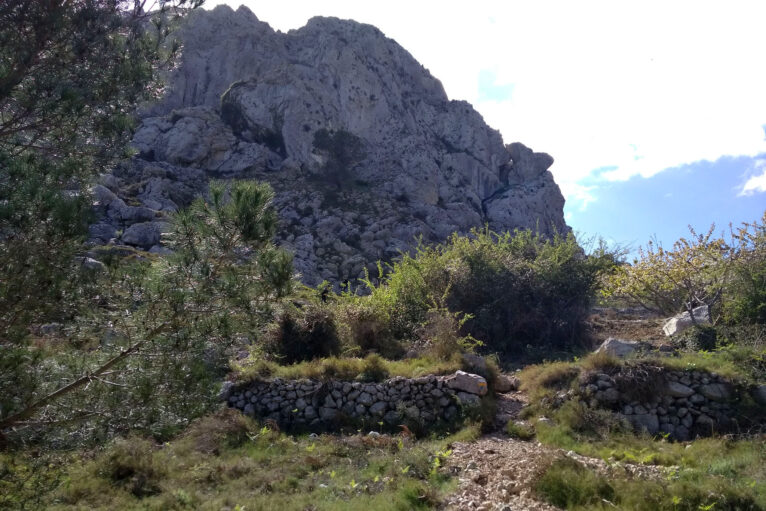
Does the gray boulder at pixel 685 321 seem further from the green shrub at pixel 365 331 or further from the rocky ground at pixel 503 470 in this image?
the green shrub at pixel 365 331

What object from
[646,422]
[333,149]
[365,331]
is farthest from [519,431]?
[333,149]

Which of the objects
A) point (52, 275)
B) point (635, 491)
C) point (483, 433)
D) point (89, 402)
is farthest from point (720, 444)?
point (52, 275)

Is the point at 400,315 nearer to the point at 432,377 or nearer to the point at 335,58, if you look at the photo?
the point at 432,377

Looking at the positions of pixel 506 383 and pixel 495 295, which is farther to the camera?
pixel 495 295

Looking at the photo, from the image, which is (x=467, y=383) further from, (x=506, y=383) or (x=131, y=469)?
(x=131, y=469)

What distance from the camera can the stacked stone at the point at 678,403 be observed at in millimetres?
8578

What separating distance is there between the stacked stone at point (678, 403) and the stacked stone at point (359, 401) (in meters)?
2.29

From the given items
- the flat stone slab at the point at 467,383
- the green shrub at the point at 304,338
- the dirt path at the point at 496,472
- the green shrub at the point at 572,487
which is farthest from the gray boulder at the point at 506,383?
the green shrub at the point at 572,487

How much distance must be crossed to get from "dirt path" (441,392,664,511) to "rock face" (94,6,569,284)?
73.2ft

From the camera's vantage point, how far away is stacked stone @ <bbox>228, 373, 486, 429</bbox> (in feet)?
30.8

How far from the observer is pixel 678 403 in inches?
352

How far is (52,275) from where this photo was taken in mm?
3869

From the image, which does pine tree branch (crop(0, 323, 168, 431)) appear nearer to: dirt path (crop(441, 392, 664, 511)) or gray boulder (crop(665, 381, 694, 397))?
dirt path (crop(441, 392, 664, 511))

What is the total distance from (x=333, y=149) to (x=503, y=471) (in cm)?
4210
